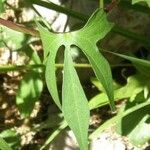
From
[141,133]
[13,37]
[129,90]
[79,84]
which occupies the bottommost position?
[141,133]

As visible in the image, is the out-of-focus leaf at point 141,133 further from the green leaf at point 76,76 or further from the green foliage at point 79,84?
the green leaf at point 76,76

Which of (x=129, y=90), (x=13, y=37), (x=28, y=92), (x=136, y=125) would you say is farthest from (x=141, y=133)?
(x=13, y=37)

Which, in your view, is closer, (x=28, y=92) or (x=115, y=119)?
(x=115, y=119)

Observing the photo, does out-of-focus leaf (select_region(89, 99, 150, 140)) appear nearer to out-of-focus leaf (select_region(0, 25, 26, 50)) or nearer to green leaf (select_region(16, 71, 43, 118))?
green leaf (select_region(16, 71, 43, 118))

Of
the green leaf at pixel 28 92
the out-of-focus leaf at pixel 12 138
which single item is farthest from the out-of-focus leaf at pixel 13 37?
the out-of-focus leaf at pixel 12 138

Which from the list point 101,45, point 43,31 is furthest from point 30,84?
point 43,31

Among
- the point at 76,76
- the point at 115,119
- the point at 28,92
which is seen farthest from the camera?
the point at 28,92

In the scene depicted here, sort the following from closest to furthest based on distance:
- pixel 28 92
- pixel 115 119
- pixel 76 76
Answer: pixel 76 76
pixel 115 119
pixel 28 92

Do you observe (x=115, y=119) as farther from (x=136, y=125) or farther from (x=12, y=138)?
(x=12, y=138)

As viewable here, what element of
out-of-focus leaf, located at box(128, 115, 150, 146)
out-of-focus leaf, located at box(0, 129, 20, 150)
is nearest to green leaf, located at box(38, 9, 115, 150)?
out-of-focus leaf, located at box(128, 115, 150, 146)
